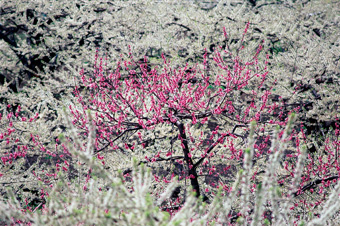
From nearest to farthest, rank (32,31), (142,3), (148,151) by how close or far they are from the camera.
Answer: (148,151) → (142,3) → (32,31)

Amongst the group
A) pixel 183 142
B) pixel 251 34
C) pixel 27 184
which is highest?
pixel 251 34

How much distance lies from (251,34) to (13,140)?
19.3ft

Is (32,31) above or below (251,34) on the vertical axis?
below

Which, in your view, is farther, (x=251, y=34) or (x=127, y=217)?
(x=251, y=34)

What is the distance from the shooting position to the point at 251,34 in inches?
246

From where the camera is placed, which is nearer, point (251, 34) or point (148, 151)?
point (148, 151)

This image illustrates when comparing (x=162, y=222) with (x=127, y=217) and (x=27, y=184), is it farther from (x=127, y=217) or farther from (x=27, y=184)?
(x=27, y=184)

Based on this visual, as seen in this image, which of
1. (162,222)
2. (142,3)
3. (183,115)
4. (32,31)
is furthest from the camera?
(32,31)

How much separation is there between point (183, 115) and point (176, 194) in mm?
2200

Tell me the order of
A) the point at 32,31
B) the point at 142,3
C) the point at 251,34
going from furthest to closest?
the point at 32,31 < the point at 142,3 < the point at 251,34

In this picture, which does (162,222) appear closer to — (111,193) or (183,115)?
(111,193)

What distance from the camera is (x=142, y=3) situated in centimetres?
699

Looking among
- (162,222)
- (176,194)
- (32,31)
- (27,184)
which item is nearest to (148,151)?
(176,194)

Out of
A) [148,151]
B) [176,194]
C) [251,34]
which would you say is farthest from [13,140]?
[251,34]
